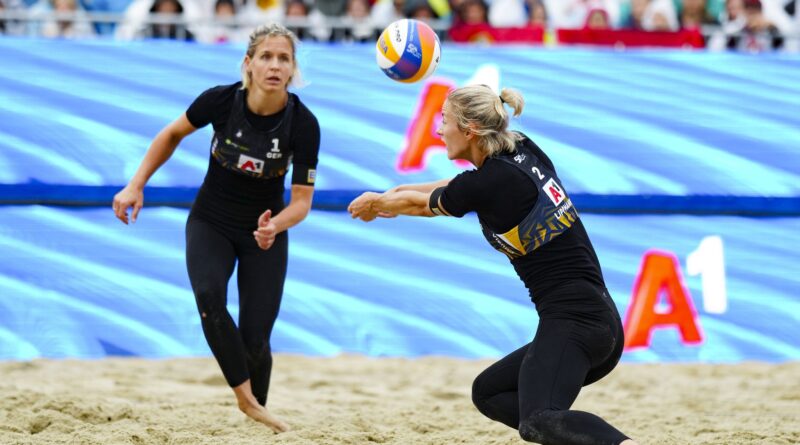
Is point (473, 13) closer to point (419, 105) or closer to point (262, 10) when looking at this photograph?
point (419, 105)

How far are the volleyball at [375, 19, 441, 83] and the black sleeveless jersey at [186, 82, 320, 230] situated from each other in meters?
0.50

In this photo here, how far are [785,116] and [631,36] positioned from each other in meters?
1.55

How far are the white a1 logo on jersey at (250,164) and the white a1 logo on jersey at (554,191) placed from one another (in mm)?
1655

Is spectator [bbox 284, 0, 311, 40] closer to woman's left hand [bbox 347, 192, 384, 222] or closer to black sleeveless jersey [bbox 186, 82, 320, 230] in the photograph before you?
black sleeveless jersey [bbox 186, 82, 320, 230]

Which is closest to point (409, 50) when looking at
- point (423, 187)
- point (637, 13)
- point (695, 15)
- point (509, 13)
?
point (423, 187)

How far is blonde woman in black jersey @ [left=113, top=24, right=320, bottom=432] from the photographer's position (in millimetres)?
5363

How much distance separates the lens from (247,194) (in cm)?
558

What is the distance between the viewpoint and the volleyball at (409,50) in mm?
5238

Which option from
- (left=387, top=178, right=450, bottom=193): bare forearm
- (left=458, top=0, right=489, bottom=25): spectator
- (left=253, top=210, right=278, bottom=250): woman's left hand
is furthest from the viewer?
(left=458, top=0, right=489, bottom=25): spectator

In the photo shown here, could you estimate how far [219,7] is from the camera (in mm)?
9656

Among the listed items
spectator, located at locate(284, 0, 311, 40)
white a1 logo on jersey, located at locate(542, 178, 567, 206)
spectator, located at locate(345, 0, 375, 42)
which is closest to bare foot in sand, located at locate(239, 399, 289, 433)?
white a1 logo on jersey, located at locate(542, 178, 567, 206)

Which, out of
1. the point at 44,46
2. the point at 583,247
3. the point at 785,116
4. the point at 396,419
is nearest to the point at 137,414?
the point at 396,419

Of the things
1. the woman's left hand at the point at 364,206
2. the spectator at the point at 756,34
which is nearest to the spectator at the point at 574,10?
the spectator at the point at 756,34

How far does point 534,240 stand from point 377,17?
6.04m
